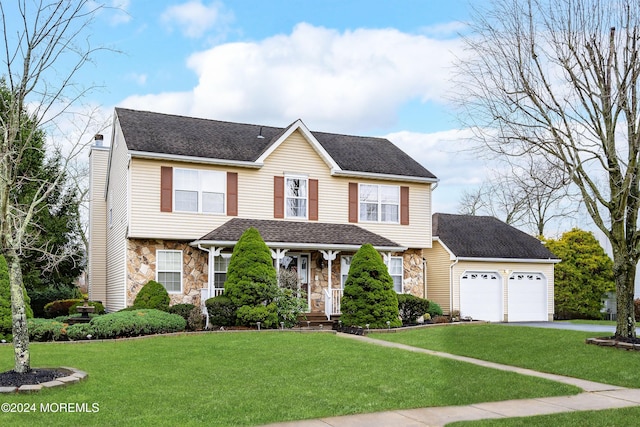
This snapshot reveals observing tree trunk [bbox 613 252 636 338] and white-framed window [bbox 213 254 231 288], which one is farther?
white-framed window [bbox 213 254 231 288]

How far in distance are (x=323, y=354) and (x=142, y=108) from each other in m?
15.0

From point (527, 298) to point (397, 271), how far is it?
7.01 meters

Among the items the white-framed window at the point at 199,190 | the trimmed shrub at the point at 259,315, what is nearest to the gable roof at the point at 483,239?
the white-framed window at the point at 199,190

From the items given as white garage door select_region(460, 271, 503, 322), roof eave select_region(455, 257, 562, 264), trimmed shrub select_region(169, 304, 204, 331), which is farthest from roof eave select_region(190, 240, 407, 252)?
white garage door select_region(460, 271, 503, 322)

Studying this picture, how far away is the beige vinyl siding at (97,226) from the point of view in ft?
86.7

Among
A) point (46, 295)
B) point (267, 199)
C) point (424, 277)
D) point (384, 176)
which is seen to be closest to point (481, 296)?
point (424, 277)

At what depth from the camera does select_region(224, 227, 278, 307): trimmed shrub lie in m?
18.4

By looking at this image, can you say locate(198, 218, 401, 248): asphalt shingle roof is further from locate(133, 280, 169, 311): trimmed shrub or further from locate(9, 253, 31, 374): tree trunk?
locate(9, 253, 31, 374): tree trunk

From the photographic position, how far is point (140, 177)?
20516 millimetres

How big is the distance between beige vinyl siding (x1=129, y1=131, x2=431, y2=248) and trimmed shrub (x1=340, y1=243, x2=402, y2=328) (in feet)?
13.8

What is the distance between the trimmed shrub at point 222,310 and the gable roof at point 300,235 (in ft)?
7.58

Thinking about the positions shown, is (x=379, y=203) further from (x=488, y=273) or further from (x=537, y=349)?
(x=537, y=349)

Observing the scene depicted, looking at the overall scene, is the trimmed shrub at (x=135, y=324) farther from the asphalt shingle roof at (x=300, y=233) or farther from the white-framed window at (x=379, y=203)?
the white-framed window at (x=379, y=203)

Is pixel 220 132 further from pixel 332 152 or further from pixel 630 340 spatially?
pixel 630 340
